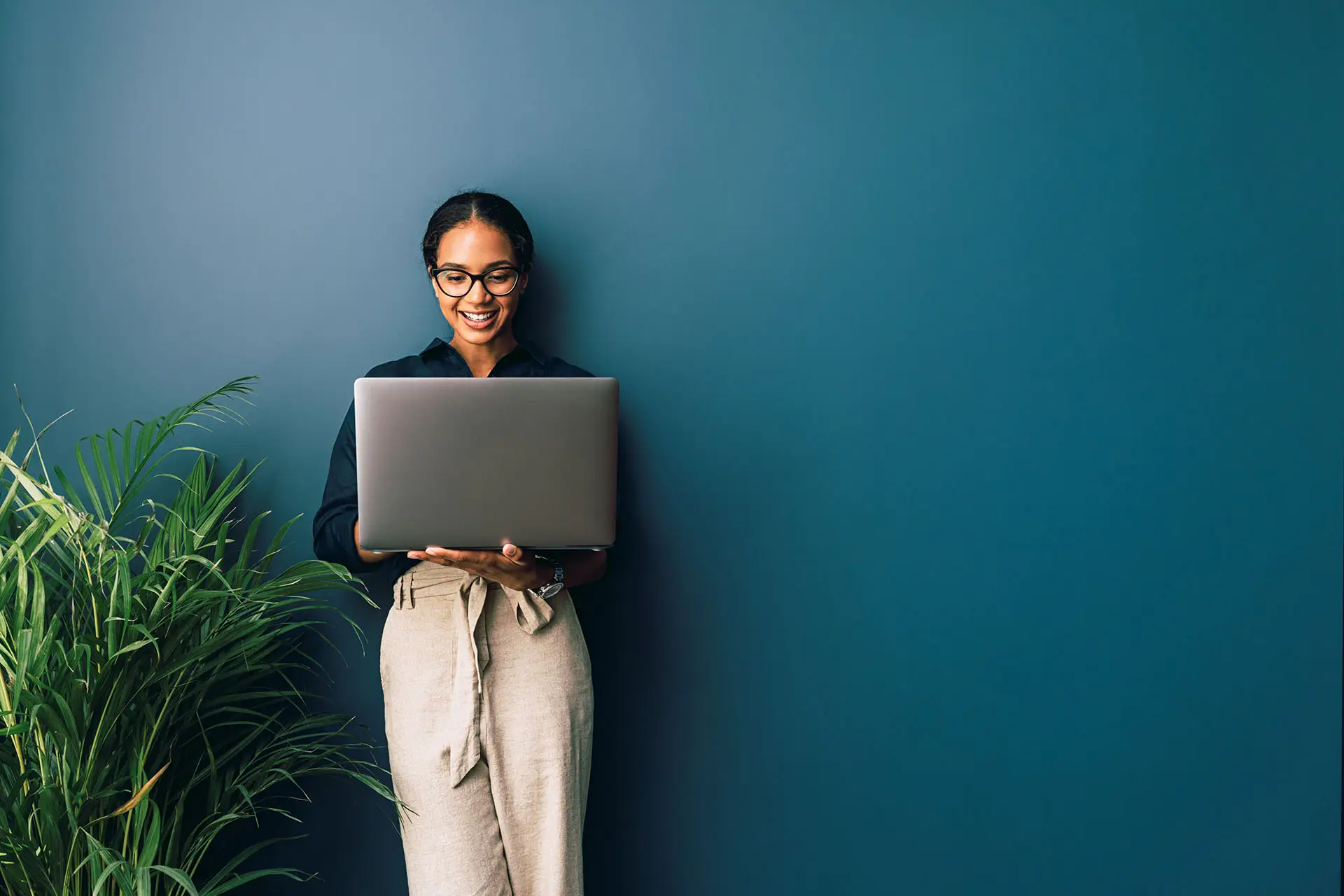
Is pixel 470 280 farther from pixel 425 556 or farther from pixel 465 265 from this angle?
pixel 425 556

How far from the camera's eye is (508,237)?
1518mm

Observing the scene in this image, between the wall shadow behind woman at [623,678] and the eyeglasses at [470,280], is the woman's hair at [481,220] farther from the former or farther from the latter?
the wall shadow behind woman at [623,678]

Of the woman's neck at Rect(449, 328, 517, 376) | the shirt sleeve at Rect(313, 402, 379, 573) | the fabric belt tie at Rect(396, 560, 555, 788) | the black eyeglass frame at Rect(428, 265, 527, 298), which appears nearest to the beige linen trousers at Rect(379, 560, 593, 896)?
the fabric belt tie at Rect(396, 560, 555, 788)

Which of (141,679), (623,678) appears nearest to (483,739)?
(623,678)

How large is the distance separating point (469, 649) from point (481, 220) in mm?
729

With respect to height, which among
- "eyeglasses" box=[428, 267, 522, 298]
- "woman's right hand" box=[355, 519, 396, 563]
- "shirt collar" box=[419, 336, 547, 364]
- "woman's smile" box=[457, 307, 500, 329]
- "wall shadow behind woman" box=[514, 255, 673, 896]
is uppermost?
"eyeglasses" box=[428, 267, 522, 298]

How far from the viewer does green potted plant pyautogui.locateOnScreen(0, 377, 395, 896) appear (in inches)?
44.8

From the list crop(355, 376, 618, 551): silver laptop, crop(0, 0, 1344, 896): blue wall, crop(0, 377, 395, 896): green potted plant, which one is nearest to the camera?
crop(0, 377, 395, 896): green potted plant

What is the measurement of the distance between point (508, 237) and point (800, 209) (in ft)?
1.94

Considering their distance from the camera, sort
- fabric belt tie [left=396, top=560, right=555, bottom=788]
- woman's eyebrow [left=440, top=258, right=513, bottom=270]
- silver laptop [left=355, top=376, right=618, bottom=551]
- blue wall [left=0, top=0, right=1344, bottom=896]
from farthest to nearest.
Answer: blue wall [left=0, top=0, right=1344, bottom=896]
woman's eyebrow [left=440, top=258, right=513, bottom=270]
fabric belt tie [left=396, top=560, right=555, bottom=788]
silver laptop [left=355, top=376, right=618, bottom=551]

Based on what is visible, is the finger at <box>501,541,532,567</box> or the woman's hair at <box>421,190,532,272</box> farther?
the woman's hair at <box>421,190,532,272</box>

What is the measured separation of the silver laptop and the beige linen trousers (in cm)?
21

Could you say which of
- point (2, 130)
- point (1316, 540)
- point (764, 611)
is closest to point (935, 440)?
point (764, 611)

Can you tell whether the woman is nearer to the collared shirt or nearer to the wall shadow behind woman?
the collared shirt
